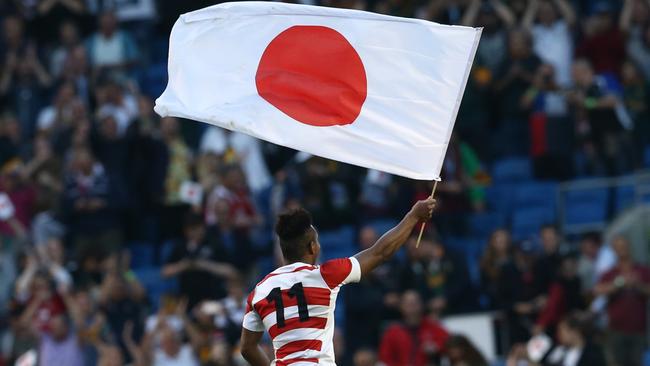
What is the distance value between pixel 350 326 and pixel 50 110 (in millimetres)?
6357

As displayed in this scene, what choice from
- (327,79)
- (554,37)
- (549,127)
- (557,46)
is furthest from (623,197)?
(327,79)

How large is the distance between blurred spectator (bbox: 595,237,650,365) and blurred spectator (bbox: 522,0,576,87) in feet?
12.3

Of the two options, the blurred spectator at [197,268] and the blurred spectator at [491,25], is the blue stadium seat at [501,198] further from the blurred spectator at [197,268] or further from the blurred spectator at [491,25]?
the blurred spectator at [197,268]

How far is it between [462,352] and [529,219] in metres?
3.70

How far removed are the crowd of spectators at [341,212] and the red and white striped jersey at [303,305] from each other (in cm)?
646

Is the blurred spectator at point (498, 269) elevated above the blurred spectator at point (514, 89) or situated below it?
below

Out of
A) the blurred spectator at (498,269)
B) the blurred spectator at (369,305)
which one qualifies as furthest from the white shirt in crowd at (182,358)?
the blurred spectator at (498,269)

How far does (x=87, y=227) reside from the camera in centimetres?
2112

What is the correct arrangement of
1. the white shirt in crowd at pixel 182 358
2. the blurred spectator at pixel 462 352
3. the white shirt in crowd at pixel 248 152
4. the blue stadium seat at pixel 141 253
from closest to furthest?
the blurred spectator at pixel 462 352 → the white shirt in crowd at pixel 182 358 → the white shirt in crowd at pixel 248 152 → the blue stadium seat at pixel 141 253

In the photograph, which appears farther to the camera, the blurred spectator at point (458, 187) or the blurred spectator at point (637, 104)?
the blurred spectator at point (637, 104)

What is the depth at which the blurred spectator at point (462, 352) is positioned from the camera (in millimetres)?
16719

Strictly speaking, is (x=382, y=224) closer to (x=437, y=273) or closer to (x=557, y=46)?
(x=437, y=273)

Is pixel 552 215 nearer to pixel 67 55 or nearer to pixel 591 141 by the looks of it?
pixel 591 141

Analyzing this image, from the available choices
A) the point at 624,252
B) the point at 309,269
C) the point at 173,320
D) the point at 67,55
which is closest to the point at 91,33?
the point at 67,55
